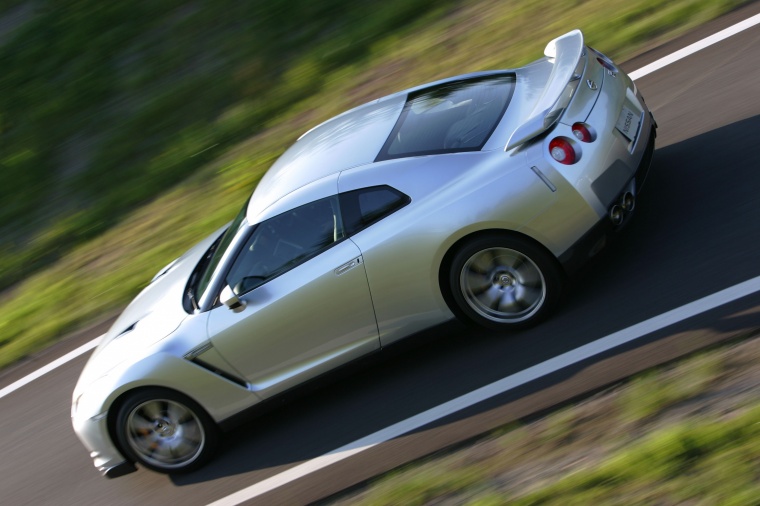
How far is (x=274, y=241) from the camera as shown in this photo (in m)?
6.16

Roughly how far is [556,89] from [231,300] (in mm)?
2522

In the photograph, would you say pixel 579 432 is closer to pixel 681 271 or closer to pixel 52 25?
pixel 681 271

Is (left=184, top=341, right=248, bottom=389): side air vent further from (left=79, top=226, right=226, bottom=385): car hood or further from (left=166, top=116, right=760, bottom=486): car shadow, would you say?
(left=166, top=116, right=760, bottom=486): car shadow

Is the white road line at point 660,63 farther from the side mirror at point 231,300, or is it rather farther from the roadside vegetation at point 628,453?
the roadside vegetation at point 628,453

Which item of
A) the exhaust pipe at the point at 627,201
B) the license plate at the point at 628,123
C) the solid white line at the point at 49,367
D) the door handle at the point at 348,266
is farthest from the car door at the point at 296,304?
the solid white line at the point at 49,367

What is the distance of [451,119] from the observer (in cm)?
617

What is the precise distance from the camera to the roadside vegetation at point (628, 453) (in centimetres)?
434

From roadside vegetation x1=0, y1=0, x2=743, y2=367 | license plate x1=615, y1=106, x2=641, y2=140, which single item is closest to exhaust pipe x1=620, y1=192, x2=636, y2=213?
license plate x1=615, y1=106, x2=641, y2=140

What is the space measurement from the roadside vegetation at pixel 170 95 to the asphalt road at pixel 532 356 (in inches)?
94.6

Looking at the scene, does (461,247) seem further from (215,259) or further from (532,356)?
(215,259)

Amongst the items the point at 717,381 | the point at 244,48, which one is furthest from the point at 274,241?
the point at 244,48

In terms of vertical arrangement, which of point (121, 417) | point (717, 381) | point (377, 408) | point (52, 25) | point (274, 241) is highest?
point (52, 25)

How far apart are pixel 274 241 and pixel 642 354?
245 centimetres

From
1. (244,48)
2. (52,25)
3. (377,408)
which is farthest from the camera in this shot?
(52,25)
